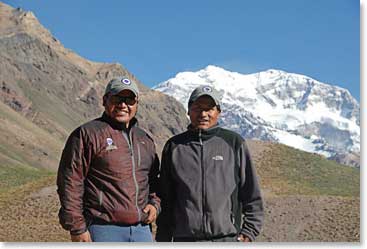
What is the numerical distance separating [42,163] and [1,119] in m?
7.51

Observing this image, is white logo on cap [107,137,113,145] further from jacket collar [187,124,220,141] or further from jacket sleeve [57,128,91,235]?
jacket collar [187,124,220,141]

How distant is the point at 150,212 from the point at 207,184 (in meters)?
0.45

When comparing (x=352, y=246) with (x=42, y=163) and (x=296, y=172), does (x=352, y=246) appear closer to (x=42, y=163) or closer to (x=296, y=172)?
(x=296, y=172)

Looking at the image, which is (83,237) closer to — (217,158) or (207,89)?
(217,158)

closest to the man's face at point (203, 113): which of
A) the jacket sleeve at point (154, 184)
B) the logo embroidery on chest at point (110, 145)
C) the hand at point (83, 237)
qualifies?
the jacket sleeve at point (154, 184)

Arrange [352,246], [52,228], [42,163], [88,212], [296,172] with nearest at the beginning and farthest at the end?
[88,212]
[352,246]
[52,228]
[296,172]
[42,163]

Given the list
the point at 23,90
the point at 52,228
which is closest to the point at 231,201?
the point at 52,228

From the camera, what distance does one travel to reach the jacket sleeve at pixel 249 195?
4891 millimetres

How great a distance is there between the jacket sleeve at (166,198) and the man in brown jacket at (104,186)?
0.49ft

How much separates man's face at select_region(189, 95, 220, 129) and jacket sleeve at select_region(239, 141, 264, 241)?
0.99 feet

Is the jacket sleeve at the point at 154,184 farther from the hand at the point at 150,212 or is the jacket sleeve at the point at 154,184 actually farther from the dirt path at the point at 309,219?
the dirt path at the point at 309,219

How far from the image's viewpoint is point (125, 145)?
15.5 ft

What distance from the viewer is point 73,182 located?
4590 mm

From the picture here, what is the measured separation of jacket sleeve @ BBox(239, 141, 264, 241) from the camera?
4.89 m
